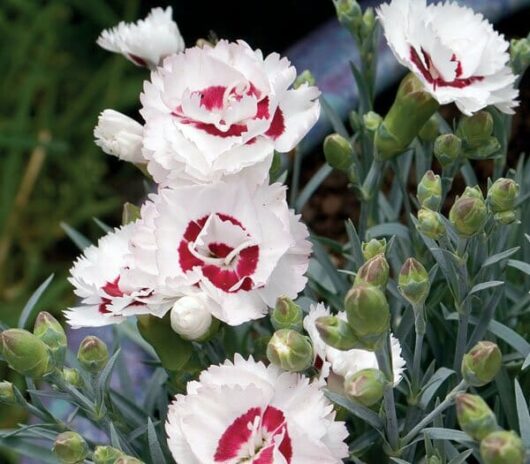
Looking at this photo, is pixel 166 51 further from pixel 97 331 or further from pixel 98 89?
pixel 98 89

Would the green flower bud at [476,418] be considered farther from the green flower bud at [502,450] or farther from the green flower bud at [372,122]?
the green flower bud at [372,122]

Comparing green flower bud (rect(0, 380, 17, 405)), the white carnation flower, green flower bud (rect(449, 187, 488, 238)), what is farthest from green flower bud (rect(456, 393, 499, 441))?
the white carnation flower

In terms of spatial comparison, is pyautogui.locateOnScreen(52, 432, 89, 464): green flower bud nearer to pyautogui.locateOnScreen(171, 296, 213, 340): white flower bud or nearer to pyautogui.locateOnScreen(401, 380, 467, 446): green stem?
pyautogui.locateOnScreen(171, 296, 213, 340): white flower bud

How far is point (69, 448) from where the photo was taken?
647 millimetres

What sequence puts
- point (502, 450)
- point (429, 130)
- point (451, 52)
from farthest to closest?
point (429, 130) → point (451, 52) → point (502, 450)

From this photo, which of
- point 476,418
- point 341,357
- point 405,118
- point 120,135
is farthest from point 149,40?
point 476,418

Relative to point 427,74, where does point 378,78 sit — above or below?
below

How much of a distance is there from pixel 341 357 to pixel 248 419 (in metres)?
0.09

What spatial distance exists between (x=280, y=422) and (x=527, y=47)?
41 cm

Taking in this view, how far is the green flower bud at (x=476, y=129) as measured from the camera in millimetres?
774

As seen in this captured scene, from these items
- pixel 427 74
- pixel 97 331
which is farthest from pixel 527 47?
pixel 97 331

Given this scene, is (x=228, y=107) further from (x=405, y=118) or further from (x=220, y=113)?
(x=405, y=118)

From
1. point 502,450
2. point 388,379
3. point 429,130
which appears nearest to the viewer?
point 502,450

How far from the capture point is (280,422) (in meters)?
0.61
